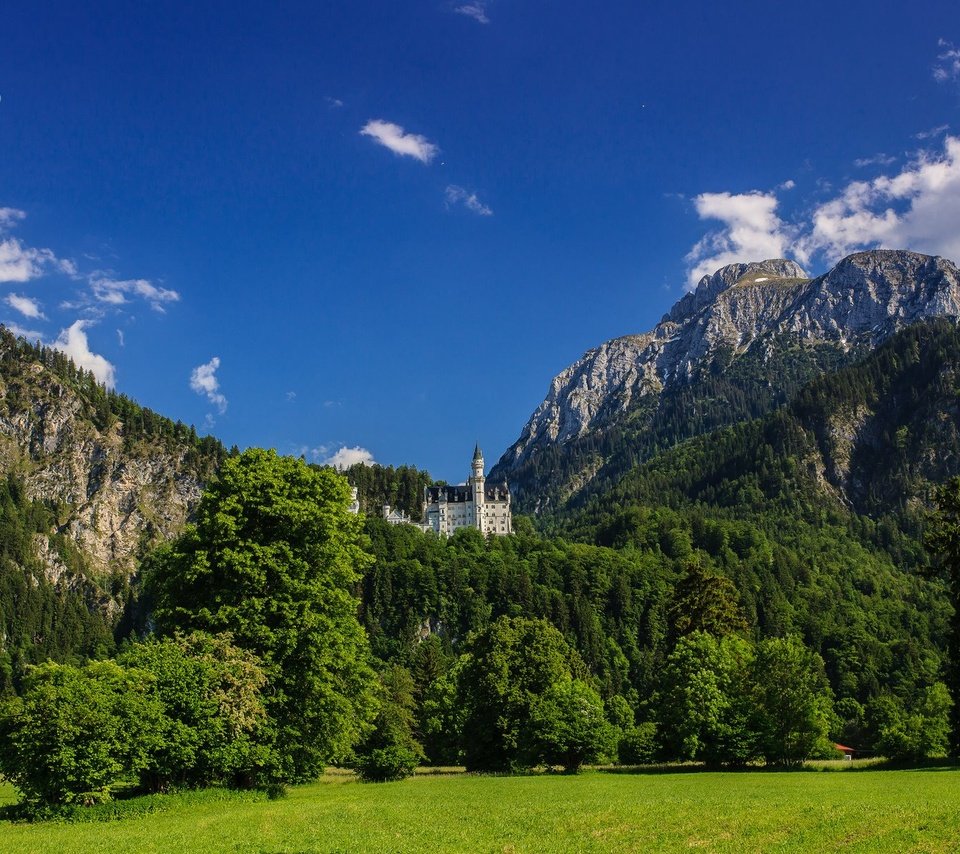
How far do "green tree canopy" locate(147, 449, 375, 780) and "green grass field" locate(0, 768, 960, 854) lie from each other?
3192mm

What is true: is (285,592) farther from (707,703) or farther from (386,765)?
(707,703)

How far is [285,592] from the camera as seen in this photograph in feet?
122

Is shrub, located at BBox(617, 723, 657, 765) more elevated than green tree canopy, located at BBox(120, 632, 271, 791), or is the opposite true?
green tree canopy, located at BBox(120, 632, 271, 791)

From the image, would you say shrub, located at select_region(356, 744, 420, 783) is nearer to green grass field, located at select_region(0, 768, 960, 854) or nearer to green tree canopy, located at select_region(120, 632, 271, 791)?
green grass field, located at select_region(0, 768, 960, 854)

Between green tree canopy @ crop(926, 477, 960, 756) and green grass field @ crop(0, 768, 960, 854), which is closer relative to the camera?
green grass field @ crop(0, 768, 960, 854)

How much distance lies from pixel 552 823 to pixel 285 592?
16.5 metres

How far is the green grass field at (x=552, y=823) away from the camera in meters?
21.4

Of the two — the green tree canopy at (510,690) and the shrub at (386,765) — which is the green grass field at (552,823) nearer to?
the shrub at (386,765)

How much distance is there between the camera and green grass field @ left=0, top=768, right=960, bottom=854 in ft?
70.2

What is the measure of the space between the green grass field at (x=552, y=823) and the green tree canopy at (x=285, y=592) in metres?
3.19

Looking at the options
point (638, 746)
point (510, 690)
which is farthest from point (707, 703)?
point (510, 690)

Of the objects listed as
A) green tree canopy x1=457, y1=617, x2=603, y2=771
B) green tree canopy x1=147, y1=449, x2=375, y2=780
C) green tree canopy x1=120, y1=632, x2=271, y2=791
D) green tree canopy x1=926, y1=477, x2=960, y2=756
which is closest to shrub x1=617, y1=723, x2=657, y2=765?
green tree canopy x1=457, y1=617, x2=603, y2=771

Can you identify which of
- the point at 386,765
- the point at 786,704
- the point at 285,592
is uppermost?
the point at 285,592

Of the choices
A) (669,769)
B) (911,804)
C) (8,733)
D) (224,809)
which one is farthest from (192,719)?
(669,769)
